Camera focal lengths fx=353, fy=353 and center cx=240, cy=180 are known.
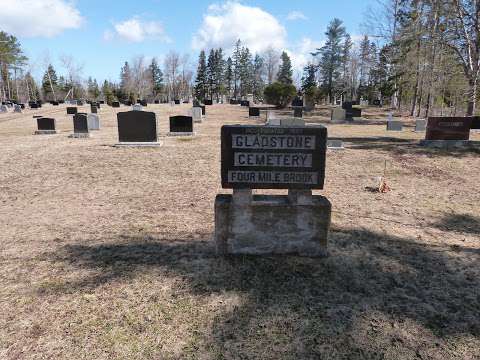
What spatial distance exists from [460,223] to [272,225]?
4.07 m

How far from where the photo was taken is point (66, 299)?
12.9 feet

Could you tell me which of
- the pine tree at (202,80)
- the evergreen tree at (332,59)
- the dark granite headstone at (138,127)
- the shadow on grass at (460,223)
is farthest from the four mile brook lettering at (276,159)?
the pine tree at (202,80)

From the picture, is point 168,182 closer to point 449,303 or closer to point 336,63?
point 449,303

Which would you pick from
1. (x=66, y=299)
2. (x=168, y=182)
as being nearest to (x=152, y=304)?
(x=66, y=299)

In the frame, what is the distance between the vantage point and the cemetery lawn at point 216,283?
3262 millimetres

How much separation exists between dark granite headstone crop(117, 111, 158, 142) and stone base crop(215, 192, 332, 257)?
33.2 feet

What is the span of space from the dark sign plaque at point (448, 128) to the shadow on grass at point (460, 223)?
30.0 feet

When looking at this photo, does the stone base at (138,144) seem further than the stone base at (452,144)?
No

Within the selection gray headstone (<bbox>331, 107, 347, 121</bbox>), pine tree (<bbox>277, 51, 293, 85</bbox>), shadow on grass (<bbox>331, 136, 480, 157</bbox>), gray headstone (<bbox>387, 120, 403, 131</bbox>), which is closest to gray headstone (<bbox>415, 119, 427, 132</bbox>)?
gray headstone (<bbox>387, 120, 403, 131</bbox>)

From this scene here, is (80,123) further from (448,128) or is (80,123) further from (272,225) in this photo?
(448,128)

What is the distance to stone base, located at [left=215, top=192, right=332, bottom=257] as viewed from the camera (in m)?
4.85

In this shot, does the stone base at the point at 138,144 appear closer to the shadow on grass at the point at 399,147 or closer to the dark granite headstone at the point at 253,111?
the shadow on grass at the point at 399,147

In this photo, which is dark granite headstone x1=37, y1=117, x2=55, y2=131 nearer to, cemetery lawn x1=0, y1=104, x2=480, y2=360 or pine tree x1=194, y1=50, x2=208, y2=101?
cemetery lawn x1=0, y1=104, x2=480, y2=360

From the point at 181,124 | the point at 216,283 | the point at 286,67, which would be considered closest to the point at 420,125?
the point at 181,124
